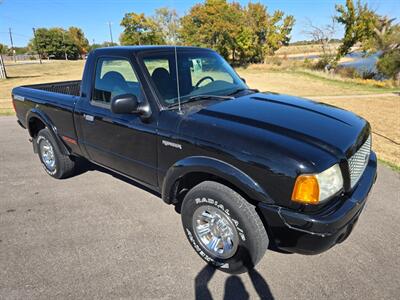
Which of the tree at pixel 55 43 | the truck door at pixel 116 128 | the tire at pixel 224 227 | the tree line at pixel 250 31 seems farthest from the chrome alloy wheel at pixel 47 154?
the tree at pixel 55 43

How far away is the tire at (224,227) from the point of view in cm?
232

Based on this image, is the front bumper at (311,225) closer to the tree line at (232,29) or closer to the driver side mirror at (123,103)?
the driver side mirror at (123,103)

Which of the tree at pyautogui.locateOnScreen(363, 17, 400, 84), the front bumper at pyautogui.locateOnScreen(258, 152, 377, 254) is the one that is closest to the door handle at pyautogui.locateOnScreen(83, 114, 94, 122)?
the front bumper at pyautogui.locateOnScreen(258, 152, 377, 254)

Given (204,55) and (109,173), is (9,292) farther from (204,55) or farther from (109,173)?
(204,55)

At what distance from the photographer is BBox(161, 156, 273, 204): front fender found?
86.9 inches

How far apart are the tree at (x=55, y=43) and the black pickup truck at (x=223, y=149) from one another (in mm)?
84722

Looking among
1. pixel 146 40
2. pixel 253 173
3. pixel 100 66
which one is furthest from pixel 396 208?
pixel 146 40

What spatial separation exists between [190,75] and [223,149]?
1.29 metres

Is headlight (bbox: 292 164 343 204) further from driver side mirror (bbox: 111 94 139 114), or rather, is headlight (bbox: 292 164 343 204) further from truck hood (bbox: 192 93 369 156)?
driver side mirror (bbox: 111 94 139 114)

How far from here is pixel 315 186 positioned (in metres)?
2.06

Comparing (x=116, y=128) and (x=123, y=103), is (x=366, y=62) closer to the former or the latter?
(x=116, y=128)

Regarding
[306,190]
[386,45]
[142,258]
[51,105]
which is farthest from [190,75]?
[386,45]

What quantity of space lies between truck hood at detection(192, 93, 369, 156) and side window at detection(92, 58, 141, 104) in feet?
2.92

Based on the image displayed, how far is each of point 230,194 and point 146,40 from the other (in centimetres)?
6057
